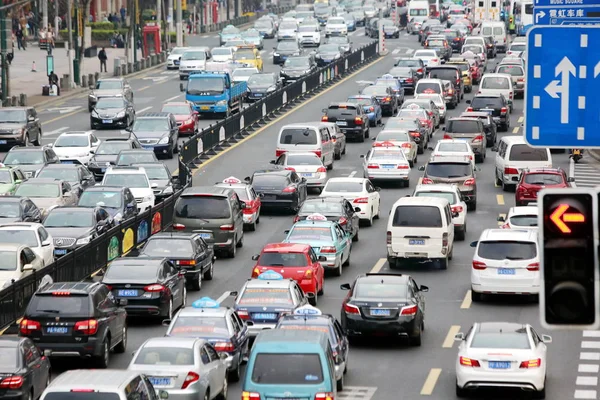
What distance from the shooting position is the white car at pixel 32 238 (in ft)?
112

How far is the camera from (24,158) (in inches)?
1912

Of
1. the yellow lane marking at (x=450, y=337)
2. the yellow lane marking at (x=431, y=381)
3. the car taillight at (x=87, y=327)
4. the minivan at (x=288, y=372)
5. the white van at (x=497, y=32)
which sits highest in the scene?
the white van at (x=497, y=32)

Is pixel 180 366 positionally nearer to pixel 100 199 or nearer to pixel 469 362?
pixel 469 362

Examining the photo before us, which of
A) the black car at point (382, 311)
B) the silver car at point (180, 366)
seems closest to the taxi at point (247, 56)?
the black car at point (382, 311)

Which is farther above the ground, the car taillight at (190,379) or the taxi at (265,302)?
the car taillight at (190,379)

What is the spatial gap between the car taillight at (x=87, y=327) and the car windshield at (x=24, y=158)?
22.7m

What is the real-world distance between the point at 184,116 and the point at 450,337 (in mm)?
31829

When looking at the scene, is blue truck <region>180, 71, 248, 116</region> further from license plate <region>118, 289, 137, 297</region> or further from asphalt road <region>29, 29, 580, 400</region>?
license plate <region>118, 289, 137, 297</region>

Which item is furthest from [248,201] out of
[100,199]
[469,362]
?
[469,362]

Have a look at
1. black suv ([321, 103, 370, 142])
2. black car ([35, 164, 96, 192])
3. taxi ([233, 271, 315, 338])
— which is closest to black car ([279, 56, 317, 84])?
black suv ([321, 103, 370, 142])

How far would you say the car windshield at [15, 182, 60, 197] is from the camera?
41.8 meters

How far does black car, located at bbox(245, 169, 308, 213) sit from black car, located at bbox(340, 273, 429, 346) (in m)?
15.6

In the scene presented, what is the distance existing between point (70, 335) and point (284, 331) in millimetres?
5366

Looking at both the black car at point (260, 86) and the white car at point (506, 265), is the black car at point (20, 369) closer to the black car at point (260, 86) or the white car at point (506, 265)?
the white car at point (506, 265)
